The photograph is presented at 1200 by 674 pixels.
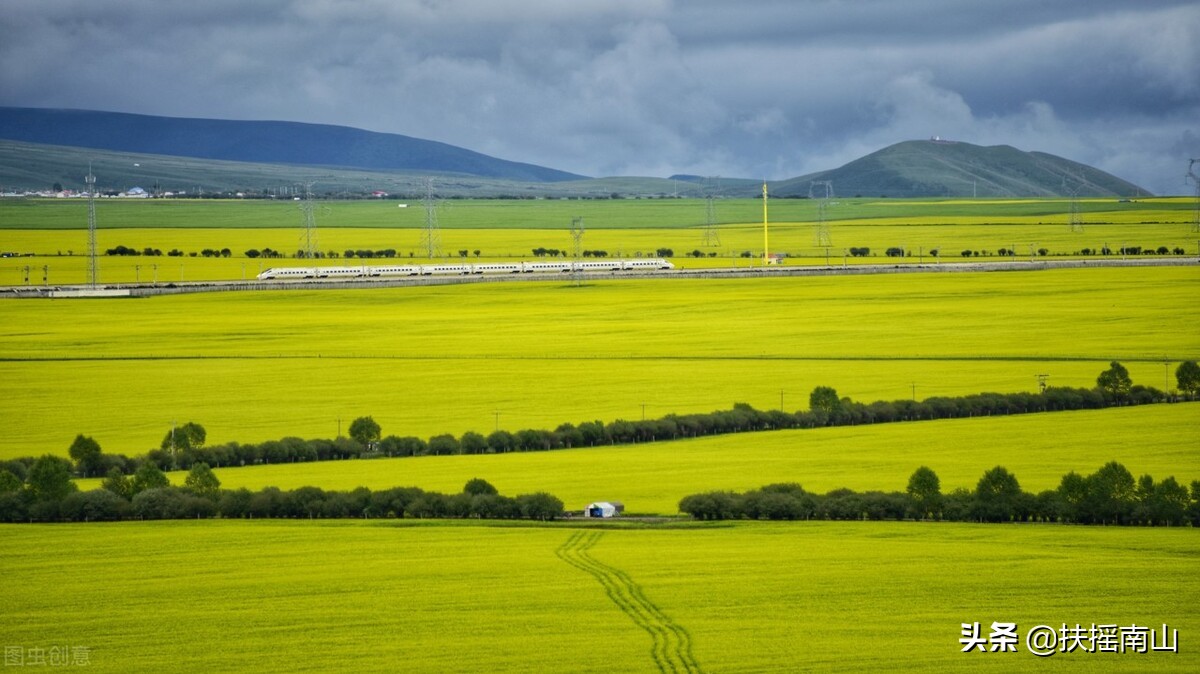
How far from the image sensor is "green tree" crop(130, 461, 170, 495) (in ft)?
140

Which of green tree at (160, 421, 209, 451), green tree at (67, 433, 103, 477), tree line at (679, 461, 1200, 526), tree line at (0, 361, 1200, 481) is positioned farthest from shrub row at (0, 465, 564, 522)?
green tree at (160, 421, 209, 451)

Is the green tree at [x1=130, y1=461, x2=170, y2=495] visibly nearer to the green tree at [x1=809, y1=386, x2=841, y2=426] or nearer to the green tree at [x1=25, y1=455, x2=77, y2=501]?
the green tree at [x1=25, y1=455, x2=77, y2=501]

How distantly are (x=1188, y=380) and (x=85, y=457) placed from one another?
133 feet

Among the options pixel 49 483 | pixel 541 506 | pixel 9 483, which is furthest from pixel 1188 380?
pixel 9 483

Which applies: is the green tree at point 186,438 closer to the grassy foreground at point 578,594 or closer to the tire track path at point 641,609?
the grassy foreground at point 578,594

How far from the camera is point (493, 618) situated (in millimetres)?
28141

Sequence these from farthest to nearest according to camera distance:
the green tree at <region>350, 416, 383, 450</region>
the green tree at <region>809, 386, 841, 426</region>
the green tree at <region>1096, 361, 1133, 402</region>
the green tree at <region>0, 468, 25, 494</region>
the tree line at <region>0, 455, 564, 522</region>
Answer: the green tree at <region>1096, 361, 1133, 402</region> → the green tree at <region>809, 386, 841, 426</region> → the green tree at <region>350, 416, 383, 450</region> → the green tree at <region>0, 468, 25, 494</region> → the tree line at <region>0, 455, 564, 522</region>

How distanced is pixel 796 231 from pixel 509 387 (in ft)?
449

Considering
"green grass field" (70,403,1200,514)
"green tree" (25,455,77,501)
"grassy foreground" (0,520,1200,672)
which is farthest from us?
"green grass field" (70,403,1200,514)

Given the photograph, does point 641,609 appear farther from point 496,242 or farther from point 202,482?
point 496,242

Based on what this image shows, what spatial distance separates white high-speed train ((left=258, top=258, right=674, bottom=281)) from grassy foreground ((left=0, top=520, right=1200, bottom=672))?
83111mm

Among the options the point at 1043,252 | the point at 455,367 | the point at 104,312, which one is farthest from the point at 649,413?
the point at 1043,252

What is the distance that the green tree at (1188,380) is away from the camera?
193 feet

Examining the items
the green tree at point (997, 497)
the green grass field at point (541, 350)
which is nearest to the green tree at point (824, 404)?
the green grass field at point (541, 350)
